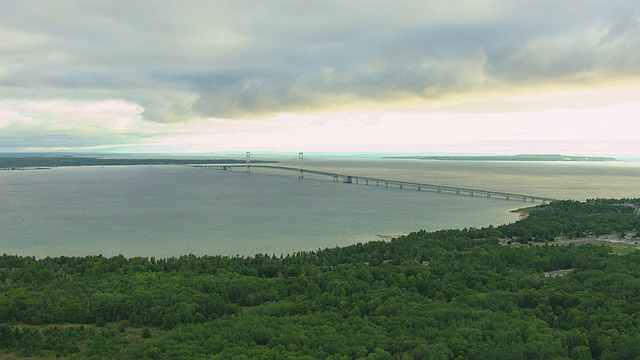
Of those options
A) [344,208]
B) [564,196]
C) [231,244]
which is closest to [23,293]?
[231,244]

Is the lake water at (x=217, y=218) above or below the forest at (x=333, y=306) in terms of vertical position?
below

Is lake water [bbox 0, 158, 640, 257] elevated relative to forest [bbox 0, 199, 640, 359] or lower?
lower

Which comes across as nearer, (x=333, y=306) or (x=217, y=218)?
(x=333, y=306)

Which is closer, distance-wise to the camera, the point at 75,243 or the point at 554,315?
the point at 554,315

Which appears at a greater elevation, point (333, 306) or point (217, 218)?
point (333, 306)

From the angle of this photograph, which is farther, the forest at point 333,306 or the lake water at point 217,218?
the lake water at point 217,218

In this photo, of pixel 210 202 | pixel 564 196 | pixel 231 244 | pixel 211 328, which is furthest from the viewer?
pixel 564 196

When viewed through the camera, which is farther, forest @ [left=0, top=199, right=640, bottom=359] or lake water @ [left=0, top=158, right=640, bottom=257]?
lake water @ [left=0, top=158, right=640, bottom=257]

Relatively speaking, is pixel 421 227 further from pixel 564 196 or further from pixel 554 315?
pixel 564 196
